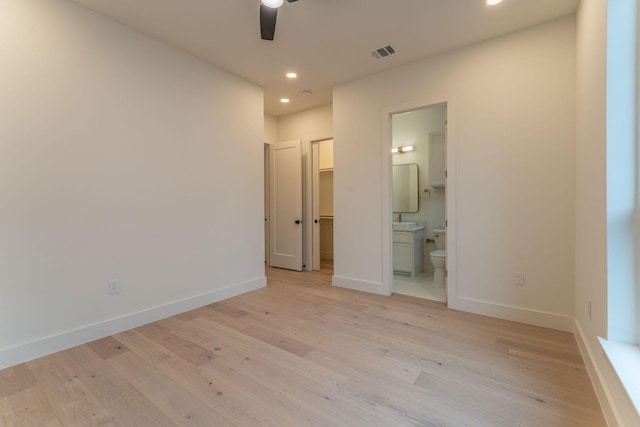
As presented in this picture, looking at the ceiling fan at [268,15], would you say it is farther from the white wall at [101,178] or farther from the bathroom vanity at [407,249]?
the bathroom vanity at [407,249]

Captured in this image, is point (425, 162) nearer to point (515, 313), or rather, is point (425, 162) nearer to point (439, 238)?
point (439, 238)

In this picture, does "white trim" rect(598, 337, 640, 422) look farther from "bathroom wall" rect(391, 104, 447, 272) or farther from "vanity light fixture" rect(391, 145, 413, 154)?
"vanity light fixture" rect(391, 145, 413, 154)

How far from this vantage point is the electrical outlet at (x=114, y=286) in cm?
252

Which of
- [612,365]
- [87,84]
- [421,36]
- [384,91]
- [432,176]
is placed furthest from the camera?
[432,176]

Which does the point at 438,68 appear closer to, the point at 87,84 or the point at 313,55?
the point at 313,55

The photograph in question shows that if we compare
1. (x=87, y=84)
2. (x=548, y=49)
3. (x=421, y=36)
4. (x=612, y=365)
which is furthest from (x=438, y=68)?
(x=87, y=84)

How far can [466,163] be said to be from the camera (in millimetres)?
2998

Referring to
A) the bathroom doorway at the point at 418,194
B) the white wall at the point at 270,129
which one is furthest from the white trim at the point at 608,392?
the white wall at the point at 270,129

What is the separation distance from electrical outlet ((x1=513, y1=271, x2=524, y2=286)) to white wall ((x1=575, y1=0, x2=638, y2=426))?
1.31ft

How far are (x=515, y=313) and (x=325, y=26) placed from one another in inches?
130

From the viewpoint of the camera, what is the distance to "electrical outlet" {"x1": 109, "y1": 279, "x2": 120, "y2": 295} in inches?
99.4

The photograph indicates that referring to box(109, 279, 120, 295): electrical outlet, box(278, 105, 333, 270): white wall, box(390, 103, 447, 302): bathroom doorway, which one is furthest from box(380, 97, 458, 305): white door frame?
box(109, 279, 120, 295): electrical outlet

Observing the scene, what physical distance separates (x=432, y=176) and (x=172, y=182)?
380 centimetres

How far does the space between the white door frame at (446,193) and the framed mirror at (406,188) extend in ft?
4.88
